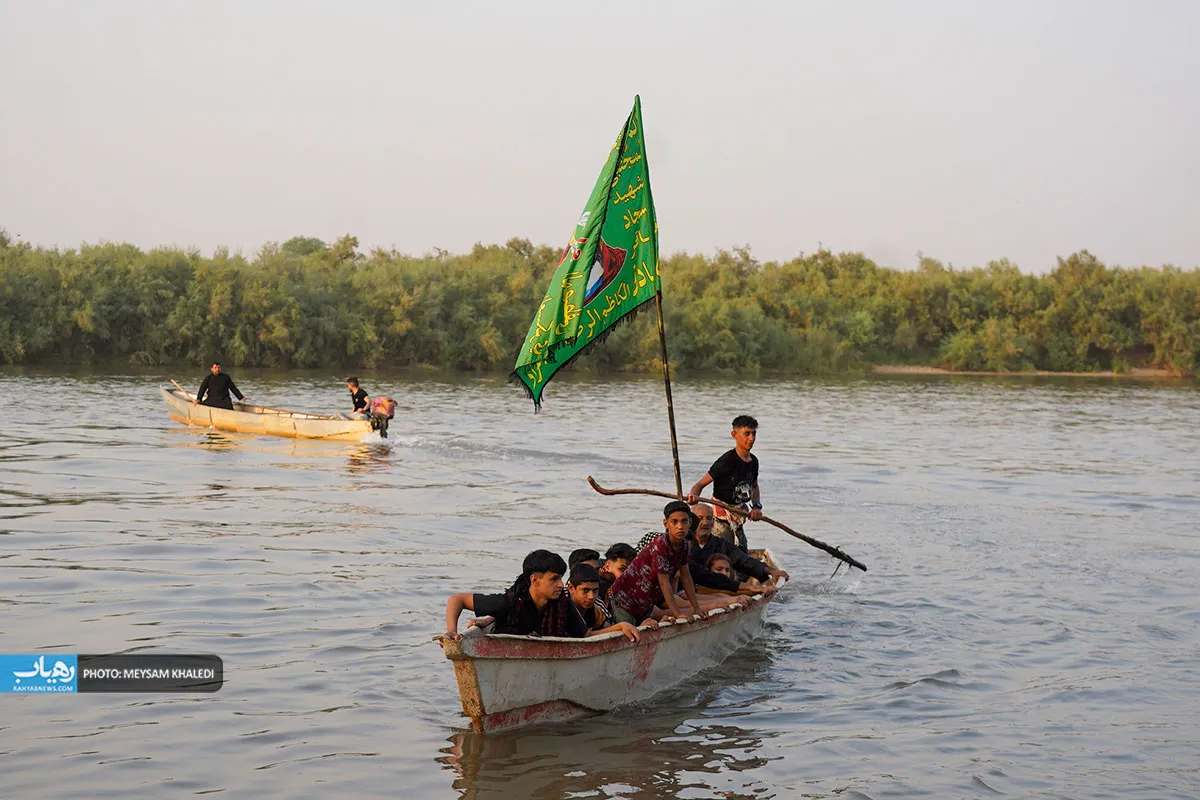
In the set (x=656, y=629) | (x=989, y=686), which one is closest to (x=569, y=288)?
(x=656, y=629)

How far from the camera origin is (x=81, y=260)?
5362 centimetres

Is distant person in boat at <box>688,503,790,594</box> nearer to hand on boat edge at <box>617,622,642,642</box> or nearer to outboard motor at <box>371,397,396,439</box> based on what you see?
hand on boat edge at <box>617,622,642,642</box>

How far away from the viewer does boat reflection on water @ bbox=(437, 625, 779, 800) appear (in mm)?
7039

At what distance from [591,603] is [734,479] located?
3567 mm

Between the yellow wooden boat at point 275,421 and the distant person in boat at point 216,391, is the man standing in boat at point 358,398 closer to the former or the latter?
Result: the yellow wooden boat at point 275,421

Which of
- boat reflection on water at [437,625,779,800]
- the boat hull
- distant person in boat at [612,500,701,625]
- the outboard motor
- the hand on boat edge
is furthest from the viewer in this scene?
the outboard motor

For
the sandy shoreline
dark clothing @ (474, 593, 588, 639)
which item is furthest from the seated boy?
the sandy shoreline

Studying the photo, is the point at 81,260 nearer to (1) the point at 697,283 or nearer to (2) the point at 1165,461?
(1) the point at 697,283

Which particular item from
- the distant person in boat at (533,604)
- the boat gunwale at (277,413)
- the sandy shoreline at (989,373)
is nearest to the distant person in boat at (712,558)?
the distant person in boat at (533,604)

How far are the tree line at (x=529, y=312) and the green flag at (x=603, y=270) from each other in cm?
4281

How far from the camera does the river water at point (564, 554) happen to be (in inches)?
287

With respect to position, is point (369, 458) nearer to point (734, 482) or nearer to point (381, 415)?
point (381, 415)

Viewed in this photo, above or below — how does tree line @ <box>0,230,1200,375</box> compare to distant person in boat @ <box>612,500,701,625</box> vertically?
above

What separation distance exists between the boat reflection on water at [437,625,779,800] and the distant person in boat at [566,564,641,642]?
0.57m
